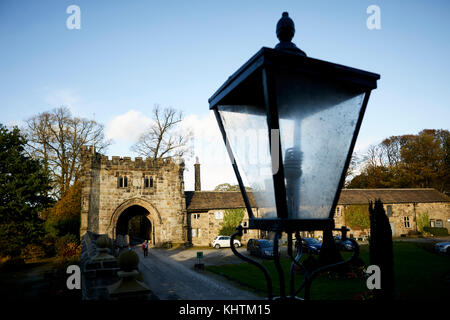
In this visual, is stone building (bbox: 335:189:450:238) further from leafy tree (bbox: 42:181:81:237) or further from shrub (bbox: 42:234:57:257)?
shrub (bbox: 42:234:57:257)

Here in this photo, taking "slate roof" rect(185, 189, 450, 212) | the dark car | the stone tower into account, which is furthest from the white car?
the dark car

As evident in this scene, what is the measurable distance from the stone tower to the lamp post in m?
27.7

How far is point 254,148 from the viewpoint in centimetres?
208

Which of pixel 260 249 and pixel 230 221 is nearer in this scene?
pixel 260 249

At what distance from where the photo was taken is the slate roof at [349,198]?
3188cm

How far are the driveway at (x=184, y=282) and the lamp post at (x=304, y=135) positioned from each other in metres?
9.89

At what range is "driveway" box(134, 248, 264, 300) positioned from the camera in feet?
37.1

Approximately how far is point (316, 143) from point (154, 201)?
95.4 ft

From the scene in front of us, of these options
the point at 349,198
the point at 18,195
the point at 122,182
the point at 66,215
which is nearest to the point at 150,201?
the point at 122,182

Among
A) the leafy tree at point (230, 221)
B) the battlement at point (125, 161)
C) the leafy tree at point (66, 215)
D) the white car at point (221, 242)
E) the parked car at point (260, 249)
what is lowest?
Answer: the white car at point (221, 242)

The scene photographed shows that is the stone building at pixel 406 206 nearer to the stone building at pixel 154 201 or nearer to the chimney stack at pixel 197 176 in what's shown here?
the stone building at pixel 154 201

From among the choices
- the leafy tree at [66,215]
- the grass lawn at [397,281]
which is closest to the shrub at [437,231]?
the grass lawn at [397,281]

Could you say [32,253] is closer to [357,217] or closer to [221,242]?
[221,242]
